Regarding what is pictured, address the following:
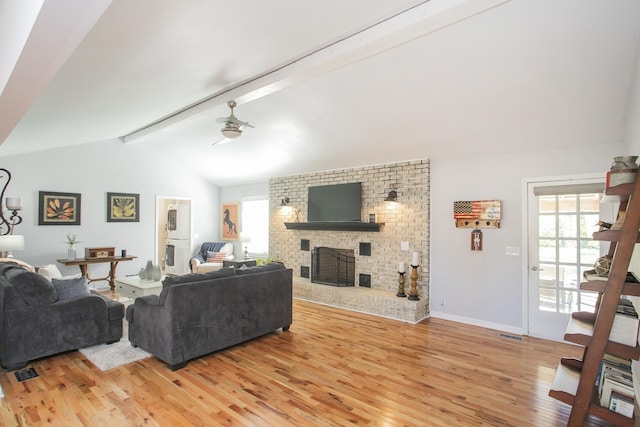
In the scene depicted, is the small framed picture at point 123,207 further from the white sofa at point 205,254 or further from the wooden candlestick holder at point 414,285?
the wooden candlestick holder at point 414,285

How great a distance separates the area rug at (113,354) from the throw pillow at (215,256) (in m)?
4.11

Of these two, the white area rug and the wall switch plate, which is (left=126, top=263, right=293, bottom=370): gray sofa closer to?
the white area rug

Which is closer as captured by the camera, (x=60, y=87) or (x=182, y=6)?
(x=182, y=6)

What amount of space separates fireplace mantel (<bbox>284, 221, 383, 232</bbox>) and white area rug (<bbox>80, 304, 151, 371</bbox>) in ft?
11.6

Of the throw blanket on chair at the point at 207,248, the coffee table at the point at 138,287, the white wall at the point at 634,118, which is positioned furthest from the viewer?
the throw blanket on chair at the point at 207,248

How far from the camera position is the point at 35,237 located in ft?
19.5

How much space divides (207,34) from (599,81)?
354 centimetres

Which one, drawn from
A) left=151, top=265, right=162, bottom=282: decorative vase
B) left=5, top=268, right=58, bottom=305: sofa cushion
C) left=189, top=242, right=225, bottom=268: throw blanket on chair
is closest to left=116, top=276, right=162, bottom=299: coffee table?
left=151, top=265, right=162, bottom=282: decorative vase

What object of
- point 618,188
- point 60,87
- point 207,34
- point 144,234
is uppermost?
point 207,34

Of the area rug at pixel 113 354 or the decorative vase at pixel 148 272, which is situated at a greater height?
the decorative vase at pixel 148 272

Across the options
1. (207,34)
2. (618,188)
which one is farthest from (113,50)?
(618,188)

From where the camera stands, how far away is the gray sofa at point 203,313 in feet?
10.4

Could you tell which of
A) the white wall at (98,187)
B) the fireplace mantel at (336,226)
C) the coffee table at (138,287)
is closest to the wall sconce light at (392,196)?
the fireplace mantel at (336,226)

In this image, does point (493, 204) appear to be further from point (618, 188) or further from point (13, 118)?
point (13, 118)
